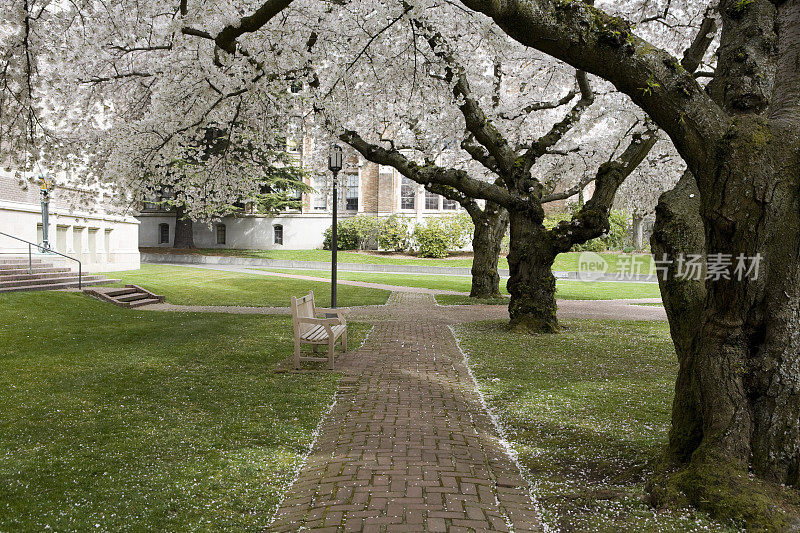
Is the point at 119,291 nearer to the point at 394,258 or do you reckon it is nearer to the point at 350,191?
the point at 394,258

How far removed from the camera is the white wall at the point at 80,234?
17781 mm

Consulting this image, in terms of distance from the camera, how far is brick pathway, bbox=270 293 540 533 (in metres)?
3.57

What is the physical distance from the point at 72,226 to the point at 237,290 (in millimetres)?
7140

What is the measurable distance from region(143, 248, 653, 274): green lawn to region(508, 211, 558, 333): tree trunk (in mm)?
23453

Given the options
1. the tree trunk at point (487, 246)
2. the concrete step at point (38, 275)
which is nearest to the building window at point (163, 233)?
the concrete step at point (38, 275)

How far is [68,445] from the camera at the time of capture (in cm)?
488

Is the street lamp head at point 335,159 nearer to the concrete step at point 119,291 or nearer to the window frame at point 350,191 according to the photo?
the concrete step at point 119,291

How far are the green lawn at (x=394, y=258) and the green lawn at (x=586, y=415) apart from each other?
2483 centimetres

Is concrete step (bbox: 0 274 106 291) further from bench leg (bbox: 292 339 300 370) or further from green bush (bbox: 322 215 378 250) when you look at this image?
green bush (bbox: 322 215 378 250)

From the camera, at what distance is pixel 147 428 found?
5.38 meters

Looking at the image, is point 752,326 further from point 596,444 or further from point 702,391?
point 596,444

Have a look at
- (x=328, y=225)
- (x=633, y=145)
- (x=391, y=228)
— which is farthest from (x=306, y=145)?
(x=633, y=145)

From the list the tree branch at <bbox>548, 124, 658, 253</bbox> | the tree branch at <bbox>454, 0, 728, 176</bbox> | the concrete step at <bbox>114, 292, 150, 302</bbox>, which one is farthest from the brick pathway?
the concrete step at <bbox>114, 292, 150, 302</bbox>

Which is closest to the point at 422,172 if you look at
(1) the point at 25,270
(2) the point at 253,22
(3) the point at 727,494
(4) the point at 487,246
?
(2) the point at 253,22
